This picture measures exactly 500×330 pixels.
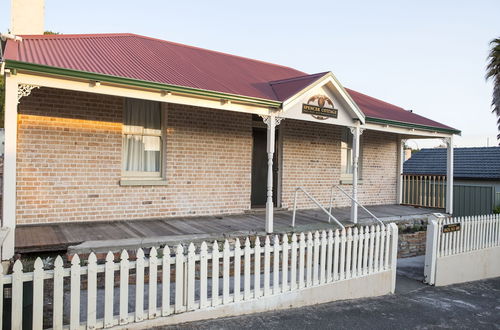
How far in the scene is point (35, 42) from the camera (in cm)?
753

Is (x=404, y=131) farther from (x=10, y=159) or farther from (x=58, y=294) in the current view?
(x=58, y=294)

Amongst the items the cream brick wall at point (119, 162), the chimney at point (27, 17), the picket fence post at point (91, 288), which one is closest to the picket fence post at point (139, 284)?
the picket fence post at point (91, 288)

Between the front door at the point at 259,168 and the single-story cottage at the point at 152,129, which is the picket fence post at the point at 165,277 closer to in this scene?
the single-story cottage at the point at 152,129

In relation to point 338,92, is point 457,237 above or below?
below

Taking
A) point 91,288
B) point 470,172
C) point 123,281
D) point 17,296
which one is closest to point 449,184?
point 470,172

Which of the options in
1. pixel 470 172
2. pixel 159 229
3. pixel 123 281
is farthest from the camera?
pixel 470 172

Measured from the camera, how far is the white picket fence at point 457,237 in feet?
26.7

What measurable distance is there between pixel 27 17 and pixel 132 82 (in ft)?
12.6

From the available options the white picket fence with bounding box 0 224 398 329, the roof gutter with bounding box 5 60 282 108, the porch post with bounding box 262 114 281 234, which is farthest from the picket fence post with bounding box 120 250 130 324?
the porch post with bounding box 262 114 281 234

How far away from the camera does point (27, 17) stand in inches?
336

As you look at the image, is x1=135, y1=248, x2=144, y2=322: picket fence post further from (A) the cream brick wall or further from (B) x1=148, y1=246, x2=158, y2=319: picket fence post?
(A) the cream brick wall

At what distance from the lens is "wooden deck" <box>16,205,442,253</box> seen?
6332 mm

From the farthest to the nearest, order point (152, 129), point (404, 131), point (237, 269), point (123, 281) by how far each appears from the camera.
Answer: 1. point (404, 131)
2. point (152, 129)
3. point (237, 269)
4. point (123, 281)

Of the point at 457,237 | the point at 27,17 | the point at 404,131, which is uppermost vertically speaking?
the point at 27,17
